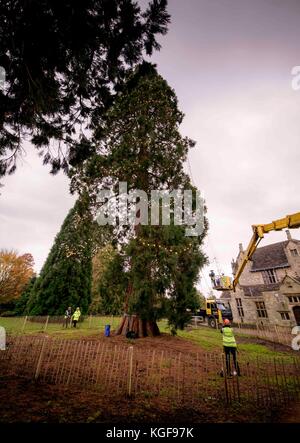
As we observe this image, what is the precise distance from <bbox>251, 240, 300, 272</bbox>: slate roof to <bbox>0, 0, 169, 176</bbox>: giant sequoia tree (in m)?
31.5

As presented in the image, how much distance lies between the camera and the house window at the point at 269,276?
2937cm

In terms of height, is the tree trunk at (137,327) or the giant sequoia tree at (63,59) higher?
the giant sequoia tree at (63,59)

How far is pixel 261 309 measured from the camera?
1073 inches

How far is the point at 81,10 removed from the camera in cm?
364

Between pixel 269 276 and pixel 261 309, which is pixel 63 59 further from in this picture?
pixel 269 276

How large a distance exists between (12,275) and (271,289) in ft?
112

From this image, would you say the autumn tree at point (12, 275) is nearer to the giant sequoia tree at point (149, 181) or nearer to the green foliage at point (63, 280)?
the green foliage at point (63, 280)

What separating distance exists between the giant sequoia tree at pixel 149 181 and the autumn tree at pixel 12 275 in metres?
22.8

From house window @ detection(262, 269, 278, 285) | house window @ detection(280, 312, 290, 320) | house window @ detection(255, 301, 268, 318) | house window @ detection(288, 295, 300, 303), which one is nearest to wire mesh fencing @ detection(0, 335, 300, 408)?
house window @ detection(288, 295, 300, 303)

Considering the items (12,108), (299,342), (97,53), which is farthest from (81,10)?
(299,342)

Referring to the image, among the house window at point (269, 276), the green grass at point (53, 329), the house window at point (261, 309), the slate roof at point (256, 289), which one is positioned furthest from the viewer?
the house window at point (269, 276)

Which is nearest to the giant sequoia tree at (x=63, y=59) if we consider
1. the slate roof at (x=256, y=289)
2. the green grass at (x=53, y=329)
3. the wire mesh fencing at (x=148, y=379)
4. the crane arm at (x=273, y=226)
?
the wire mesh fencing at (x=148, y=379)

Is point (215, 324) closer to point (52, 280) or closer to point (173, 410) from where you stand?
point (52, 280)

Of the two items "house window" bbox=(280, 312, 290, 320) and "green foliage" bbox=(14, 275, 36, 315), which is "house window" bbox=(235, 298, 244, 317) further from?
"green foliage" bbox=(14, 275, 36, 315)
